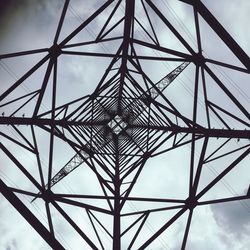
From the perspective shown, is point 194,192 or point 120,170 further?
point 120,170

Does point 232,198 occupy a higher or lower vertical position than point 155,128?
lower

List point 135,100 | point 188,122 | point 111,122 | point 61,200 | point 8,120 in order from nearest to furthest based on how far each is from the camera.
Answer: point 61,200, point 8,120, point 188,122, point 135,100, point 111,122

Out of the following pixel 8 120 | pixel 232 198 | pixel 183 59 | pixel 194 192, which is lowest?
pixel 232 198

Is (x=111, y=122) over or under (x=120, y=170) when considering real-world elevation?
over

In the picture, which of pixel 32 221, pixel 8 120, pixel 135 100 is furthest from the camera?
pixel 135 100

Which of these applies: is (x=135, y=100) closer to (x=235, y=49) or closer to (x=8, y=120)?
(x=8, y=120)

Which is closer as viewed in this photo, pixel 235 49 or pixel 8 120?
pixel 235 49

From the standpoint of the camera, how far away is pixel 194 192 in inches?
335

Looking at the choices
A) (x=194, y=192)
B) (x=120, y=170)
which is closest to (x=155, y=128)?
(x=120, y=170)

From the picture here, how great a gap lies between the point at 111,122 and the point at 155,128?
273cm

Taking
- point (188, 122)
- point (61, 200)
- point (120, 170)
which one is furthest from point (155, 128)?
point (61, 200)

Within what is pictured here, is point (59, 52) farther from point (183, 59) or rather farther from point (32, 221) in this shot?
point (32, 221)

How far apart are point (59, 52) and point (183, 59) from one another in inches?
131

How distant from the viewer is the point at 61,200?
8.27m
